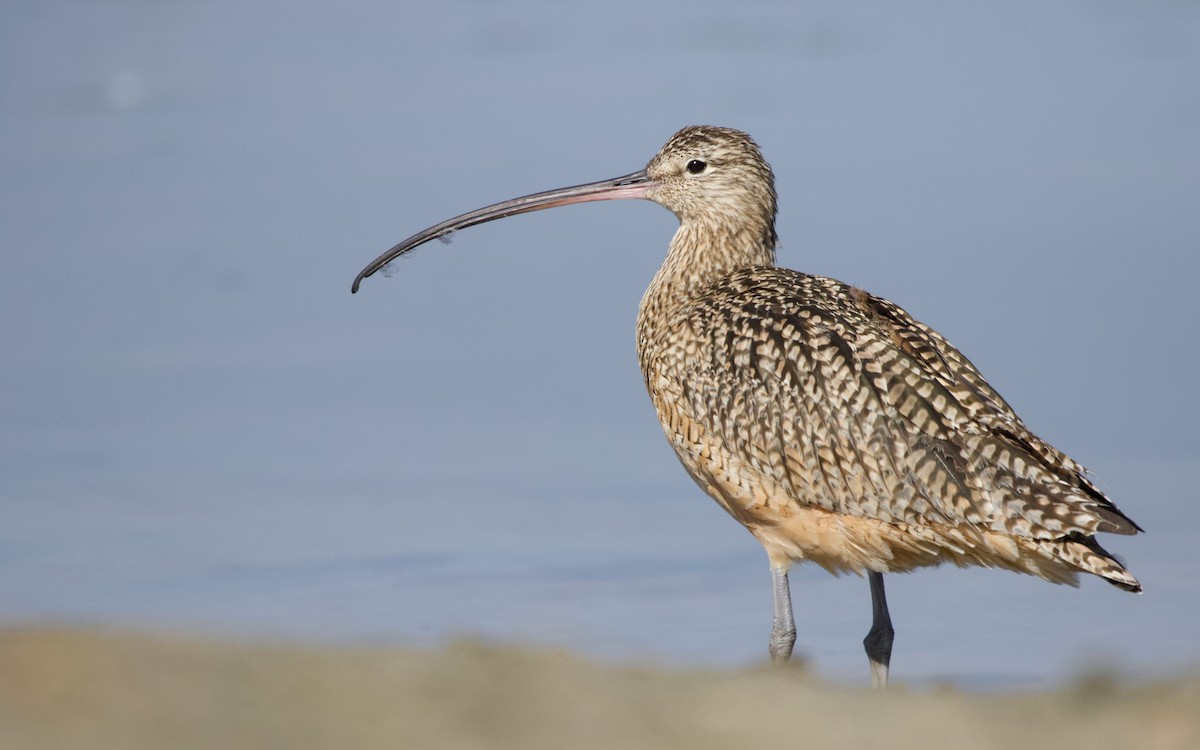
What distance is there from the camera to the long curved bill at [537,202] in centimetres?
1002

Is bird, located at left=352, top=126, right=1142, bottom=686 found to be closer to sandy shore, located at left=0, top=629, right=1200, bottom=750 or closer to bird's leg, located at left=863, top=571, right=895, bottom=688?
bird's leg, located at left=863, top=571, right=895, bottom=688

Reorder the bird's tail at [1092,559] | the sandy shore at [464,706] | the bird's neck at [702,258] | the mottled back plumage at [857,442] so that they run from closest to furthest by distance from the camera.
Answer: the sandy shore at [464,706] < the bird's tail at [1092,559] < the mottled back plumage at [857,442] < the bird's neck at [702,258]

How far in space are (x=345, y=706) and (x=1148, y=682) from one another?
2.94 metres

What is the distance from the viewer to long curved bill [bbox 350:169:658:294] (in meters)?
10.0

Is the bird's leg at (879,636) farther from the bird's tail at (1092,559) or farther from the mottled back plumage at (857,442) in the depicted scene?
the bird's tail at (1092,559)

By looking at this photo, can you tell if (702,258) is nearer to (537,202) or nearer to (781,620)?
(537,202)

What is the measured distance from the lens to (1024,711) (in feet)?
15.6

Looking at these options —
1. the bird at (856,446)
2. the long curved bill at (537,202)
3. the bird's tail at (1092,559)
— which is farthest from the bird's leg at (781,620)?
the long curved bill at (537,202)

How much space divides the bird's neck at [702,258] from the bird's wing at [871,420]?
0.91 meters

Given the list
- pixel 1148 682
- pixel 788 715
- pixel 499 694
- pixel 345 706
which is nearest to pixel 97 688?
pixel 345 706

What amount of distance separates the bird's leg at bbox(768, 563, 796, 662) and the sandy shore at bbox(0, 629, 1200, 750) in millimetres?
2925

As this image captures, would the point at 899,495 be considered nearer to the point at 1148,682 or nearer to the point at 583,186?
the point at 1148,682

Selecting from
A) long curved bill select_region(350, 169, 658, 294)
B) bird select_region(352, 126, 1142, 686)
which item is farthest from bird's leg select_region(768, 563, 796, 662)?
long curved bill select_region(350, 169, 658, 294)

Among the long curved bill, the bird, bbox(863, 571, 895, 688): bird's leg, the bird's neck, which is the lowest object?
bbox(863, 571, 895, 688): bird's leg
